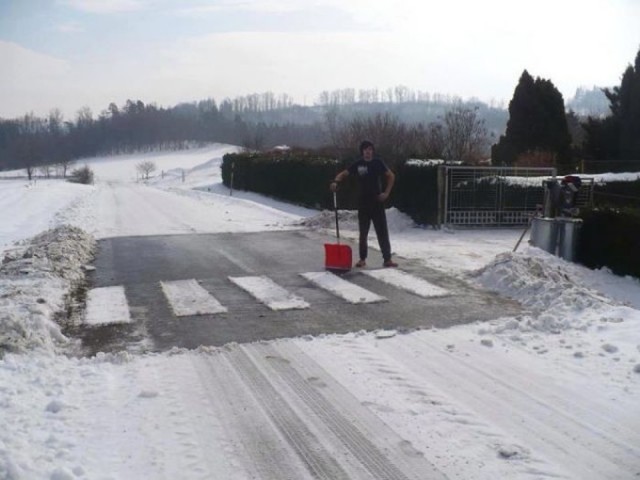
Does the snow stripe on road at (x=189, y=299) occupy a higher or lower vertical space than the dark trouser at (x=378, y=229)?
lower

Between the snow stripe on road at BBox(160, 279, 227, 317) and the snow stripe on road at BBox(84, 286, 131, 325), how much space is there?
55cm

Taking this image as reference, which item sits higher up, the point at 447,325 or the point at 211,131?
the point at 211,131

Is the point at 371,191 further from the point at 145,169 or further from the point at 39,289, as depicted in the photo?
the point at 145,169

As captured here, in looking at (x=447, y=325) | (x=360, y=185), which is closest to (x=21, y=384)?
(x=447, y=325)

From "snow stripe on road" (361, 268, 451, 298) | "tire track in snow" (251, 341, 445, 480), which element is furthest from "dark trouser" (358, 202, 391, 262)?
"tire track in snow" (251, 341, 445, 480)

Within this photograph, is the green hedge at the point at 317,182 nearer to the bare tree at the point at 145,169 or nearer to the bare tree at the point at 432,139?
the bare tree at the point at 432,139

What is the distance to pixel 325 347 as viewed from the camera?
5.85 m

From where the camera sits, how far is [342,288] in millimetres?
8383

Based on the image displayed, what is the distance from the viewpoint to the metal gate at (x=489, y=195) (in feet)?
53.8

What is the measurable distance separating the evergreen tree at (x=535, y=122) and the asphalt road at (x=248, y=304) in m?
27.4

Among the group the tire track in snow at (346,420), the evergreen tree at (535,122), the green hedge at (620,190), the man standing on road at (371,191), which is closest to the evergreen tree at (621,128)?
the evergreen tree at (535,122)

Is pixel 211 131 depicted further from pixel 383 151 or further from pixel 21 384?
pixel 21 384

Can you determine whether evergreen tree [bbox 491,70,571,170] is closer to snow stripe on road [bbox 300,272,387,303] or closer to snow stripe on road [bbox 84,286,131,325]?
snow stripe on road [bbox 300,272,387,303]

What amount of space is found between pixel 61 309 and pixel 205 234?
25.2 ft
